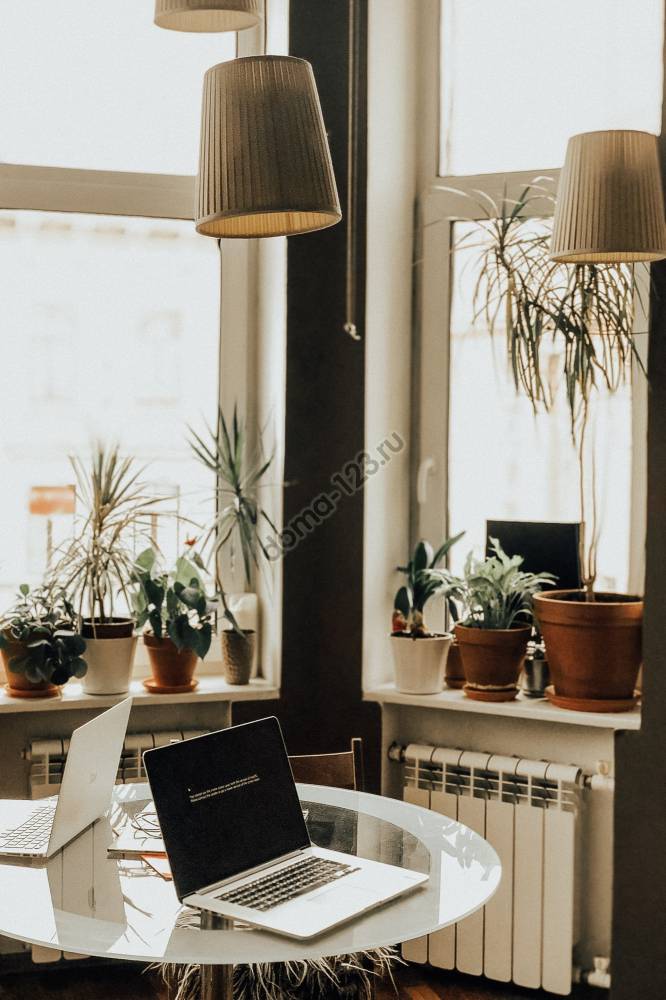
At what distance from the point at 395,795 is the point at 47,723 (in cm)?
107

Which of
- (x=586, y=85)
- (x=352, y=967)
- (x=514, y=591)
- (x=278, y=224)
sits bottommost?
(x=352, y=967)

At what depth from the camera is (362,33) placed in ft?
10.7

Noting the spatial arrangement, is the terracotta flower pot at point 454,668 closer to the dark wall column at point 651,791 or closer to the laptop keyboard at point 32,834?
the dark wall column at point 651,791

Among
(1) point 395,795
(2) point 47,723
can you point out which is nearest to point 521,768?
(1) point 395,795

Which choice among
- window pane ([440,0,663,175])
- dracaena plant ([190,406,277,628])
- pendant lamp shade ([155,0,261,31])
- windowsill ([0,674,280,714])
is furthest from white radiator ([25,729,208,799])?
window pane ([440,0,663,175])

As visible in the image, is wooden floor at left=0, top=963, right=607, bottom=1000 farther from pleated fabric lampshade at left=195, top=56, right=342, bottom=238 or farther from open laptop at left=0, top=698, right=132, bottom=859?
pleated fabric lampshade at left=195, top=56, right=342, bottom=238

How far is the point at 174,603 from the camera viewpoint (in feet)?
10.3

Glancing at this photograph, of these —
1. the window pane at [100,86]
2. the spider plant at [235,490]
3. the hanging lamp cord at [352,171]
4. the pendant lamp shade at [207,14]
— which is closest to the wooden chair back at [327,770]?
the spider plant at [235,490]

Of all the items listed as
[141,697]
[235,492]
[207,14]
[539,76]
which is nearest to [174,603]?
[141,697]

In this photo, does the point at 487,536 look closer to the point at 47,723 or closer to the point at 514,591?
the point at 514,591

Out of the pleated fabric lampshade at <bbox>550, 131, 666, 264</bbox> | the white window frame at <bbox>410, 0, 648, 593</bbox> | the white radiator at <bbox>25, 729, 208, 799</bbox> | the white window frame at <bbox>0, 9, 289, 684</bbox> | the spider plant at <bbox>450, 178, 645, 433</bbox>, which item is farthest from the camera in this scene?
the white window frame at <bbox>410, 0, 648, 593</bbox>

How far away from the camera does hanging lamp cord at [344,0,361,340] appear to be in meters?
3.22

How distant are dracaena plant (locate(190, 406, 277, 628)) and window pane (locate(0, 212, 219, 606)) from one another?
0.23 ft

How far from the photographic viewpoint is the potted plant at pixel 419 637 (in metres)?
3.15
